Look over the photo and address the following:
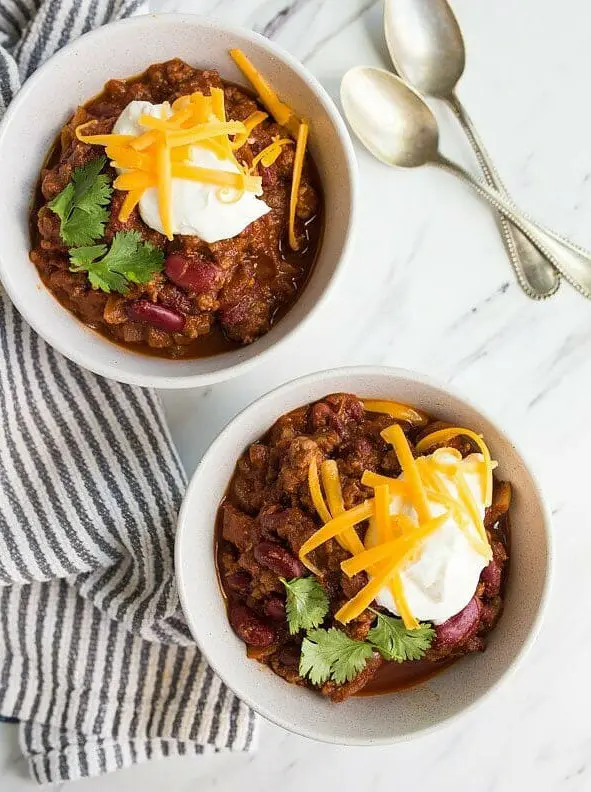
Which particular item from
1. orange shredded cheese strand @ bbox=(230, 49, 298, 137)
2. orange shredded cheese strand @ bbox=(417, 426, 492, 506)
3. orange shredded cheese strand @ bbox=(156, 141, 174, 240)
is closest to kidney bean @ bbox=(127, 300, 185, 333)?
orange shredded cheese strand @ bbox=(156, 141, 174, 240)

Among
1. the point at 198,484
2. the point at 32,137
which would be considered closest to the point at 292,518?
the point at 198,484

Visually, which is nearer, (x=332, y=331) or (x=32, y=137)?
(x=32, y=137)

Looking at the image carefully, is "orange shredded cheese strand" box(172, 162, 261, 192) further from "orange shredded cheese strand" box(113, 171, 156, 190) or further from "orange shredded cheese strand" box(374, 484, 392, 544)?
"orange shredded cheese strand" box(374, 484, 392, 544)

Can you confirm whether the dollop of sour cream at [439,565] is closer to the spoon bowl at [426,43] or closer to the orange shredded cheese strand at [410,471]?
the orange shredded cheese strand at [410,471]

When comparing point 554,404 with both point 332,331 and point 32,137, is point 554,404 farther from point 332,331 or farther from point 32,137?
point 32,137

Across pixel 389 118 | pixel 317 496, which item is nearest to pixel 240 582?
pixel 317 496

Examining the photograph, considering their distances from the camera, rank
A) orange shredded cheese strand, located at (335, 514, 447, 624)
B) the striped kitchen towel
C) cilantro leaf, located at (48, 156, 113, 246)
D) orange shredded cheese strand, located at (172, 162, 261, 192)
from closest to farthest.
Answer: orange shredded cheese strand, located at (335, 514, 447, 624) < orange shredded cheese strand, located at (172, 162, 261, 192) < cilantro leaf, located at (48, 156, 113, 246) < the striped kitchen towel
